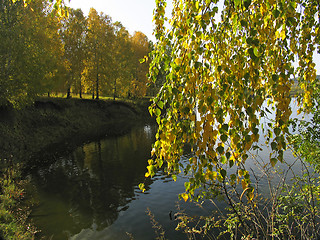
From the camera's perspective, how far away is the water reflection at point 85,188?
8234 mm

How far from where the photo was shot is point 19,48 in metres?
16.2

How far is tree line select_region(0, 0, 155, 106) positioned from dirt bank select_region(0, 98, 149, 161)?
6.01 ft

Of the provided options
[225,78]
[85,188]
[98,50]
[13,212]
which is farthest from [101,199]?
[98,50]

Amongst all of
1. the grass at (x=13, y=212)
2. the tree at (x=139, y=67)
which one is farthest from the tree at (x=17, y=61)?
the tree at (x=139, y=67)

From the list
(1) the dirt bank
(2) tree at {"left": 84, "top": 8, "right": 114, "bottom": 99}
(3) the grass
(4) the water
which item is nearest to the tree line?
(2) tree at {"left": 84, "top": 8, "right": 114, "bottom": 99}

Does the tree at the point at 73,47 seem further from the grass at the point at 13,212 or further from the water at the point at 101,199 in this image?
the grass at the point at 13,212

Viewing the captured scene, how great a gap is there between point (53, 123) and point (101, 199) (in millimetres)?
16774

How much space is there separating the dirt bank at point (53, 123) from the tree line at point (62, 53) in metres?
1.83

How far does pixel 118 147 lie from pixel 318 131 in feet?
52.7

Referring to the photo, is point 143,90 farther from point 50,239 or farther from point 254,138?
point 254,138

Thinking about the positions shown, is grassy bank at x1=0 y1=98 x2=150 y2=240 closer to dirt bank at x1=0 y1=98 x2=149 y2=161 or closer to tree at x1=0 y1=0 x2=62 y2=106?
dirt bank at x1=0 y1=98 x2=149 y2=161

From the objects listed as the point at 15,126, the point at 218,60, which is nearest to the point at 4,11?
the point at 15,126

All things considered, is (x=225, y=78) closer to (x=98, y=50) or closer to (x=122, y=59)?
(x=98, y=50)

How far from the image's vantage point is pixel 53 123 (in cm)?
2412
